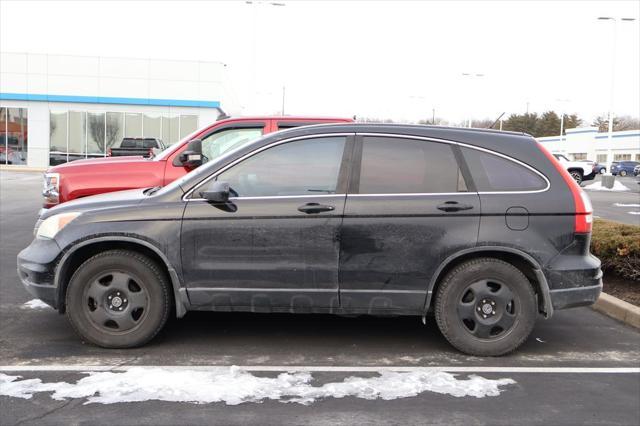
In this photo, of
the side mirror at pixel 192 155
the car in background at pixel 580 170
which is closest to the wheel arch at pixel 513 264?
the side mirror at pixel 192 155

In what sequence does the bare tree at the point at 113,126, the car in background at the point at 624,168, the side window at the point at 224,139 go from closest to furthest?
the side window at the point at 224,139
the bare tree at the point at 113,126
the car in background at the point at 624,168

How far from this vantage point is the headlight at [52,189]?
7047mm

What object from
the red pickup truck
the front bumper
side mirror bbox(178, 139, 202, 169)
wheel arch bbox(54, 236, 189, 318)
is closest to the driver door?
wheel arch bbox(54, 236, 189, 318)

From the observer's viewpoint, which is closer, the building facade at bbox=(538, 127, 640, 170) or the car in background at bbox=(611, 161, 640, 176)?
the car in background at bbox=(611, 161, 640, 176)

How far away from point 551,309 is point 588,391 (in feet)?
2.56

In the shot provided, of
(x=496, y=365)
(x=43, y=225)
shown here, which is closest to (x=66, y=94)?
(x=43, y=225)

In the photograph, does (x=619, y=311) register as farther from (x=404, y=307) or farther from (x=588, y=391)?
(x=404, y=307)

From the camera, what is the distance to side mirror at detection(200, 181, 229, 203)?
4.65 meters

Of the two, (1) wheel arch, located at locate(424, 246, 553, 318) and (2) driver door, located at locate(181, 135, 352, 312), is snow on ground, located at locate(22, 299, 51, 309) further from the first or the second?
(1) wheel arch, located at locate(424, 246, 553, 318)

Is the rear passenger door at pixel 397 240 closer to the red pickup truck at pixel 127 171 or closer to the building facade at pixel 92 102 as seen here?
the red pickup truck at pixel 127 171

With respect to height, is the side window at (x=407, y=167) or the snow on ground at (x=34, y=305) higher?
the side window at (x=407, y=167)

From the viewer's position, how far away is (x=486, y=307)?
15.8 ft

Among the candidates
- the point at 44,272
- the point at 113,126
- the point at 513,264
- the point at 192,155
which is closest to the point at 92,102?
the point at 113,126

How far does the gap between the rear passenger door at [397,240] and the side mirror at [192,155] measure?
273 centimetres
